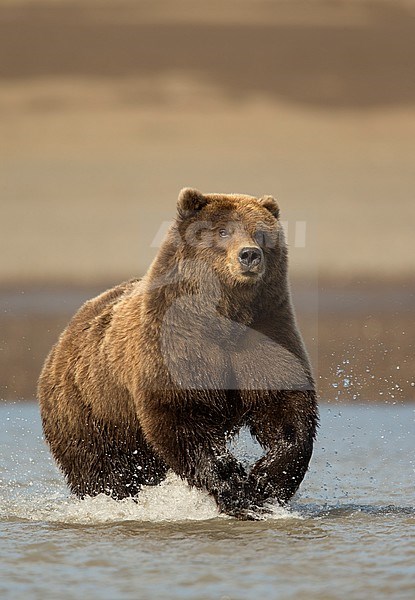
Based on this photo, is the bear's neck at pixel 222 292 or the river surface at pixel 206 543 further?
the bear's neck at pixel 222 292

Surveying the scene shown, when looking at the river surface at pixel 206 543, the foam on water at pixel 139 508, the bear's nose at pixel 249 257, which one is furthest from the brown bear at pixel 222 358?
the river surface at pixel 206 543

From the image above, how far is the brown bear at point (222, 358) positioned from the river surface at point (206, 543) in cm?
31

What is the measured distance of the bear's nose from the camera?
7.97 meters

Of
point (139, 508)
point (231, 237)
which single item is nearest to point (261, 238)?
point (231, 237)

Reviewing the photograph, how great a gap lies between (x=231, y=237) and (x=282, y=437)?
1.19 meters

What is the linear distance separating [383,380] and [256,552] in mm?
13255

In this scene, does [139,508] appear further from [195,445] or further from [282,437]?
[282,437]

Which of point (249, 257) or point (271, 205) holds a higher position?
point (271, 205)

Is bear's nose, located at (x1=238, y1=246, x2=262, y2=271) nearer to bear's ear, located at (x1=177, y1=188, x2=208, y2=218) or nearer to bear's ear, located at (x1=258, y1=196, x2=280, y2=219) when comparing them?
bear's ear, located at (x1=177, y1=188, x2=208, y2=218)

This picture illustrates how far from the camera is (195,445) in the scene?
26.7 feet

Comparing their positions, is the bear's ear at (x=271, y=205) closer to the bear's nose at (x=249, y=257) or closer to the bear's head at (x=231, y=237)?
the bear's head at (x=231, y=237)

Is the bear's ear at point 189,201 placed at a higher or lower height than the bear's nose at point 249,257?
higher

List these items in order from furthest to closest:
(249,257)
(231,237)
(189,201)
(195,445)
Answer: (189,201), (231,237), (195,445), (249,257)

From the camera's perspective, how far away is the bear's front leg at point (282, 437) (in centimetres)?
815
